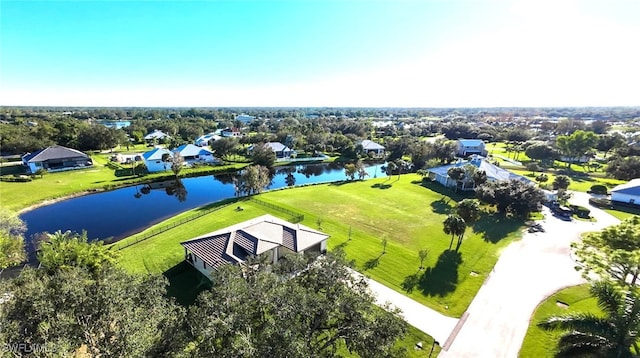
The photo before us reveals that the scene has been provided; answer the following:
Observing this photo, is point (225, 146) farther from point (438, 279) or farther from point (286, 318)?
point (286, 318)

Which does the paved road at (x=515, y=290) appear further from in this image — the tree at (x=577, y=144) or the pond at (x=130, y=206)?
the tree at (x=577, y=144)

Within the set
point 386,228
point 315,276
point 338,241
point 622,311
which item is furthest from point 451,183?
point 315,276

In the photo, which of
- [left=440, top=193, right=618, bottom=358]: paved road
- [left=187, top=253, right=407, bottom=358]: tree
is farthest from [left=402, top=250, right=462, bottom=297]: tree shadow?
[left=187, top=253, right=407, bottom=358]: tree

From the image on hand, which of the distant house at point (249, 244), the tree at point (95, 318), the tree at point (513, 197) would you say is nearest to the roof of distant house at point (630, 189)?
the tree at point (513, 197)

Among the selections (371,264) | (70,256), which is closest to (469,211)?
(371,264)

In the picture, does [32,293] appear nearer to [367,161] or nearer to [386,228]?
[386,228]

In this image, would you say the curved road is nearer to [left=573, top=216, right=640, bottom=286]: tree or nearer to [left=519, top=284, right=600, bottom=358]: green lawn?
[left=519, top=284, right=600, bottom=358]: green lawn
